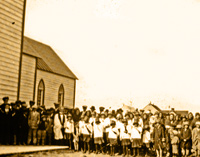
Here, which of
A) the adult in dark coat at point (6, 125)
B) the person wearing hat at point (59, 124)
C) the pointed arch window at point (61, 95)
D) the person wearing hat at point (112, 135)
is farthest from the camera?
the pointed arch window at point (61, 95)

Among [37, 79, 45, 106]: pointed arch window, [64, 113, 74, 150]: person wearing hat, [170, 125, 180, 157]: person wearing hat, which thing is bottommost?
[170, 125, 180, 157]: person wearing hat

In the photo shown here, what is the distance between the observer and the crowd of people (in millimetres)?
12930

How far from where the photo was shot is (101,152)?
13703mm

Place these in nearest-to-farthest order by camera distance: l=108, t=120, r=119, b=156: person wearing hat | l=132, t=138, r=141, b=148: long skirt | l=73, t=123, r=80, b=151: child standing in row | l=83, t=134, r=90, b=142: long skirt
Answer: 1. l=132, t=138, r=141, b=148: long skirt
2. l=108, t=120, r=119, b=156: person wearing hat
3. l=83, t=134, r=90, b=142: long skirt
4. l=73, t=123, r=80, b=151: child standing in row

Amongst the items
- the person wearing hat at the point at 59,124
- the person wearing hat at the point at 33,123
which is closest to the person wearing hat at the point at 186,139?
the person wearing hat at the point at 59,124

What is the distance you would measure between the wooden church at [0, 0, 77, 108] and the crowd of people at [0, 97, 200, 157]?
235 cm

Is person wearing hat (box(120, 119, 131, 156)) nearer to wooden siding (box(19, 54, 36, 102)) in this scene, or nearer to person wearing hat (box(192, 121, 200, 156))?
person wearing hat (box(192, 121, 200, 156))

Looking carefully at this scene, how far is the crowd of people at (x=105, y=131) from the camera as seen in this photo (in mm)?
12930

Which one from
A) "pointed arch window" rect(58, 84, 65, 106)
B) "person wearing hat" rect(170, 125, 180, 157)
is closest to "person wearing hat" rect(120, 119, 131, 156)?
"person wearing hat" rect(170, 125, 180, 157)

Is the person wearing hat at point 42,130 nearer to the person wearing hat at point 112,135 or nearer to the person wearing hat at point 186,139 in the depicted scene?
the person wearing hat at point 112,135

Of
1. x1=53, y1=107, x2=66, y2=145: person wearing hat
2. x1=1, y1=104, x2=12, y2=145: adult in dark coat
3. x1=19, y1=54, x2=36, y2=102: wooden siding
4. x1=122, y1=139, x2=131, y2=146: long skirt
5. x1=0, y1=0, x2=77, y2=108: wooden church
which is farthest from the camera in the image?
x1=19, y1=54, x2=36, y2=102: wooden siding

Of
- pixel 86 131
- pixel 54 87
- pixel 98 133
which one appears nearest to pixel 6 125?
pixel 86 131

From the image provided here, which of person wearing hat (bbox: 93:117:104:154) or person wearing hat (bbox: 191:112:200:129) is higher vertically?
person wearing hat (bbox: 191:112:200:129)

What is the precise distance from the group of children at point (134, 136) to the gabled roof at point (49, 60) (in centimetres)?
1359
